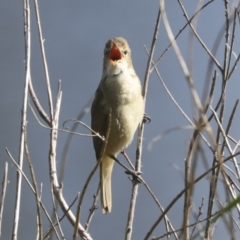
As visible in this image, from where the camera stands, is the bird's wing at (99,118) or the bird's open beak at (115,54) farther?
the bird's wing at (99,118)

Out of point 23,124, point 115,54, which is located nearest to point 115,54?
point 115,54

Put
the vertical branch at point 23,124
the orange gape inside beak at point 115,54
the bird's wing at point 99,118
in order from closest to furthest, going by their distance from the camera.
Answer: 1. the vertical branch at point 23,124
2. the orange gape inside beak at point 115,54
3. the bird's wing at point 99,118

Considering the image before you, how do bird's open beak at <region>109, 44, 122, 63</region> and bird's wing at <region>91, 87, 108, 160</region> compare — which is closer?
bird's open beak at <region>109, 44, 122, 63</region>

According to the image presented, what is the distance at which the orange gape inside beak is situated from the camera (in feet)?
9.18

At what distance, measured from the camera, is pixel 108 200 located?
9.46 ft

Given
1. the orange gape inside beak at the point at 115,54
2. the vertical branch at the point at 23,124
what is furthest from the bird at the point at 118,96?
the vertical branch at the point at 23,124

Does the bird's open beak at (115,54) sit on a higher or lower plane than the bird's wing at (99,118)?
higher

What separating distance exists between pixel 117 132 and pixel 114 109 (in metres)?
0.15

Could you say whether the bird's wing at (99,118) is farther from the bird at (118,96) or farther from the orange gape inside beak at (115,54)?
the orange gape inside beak at (115,54)

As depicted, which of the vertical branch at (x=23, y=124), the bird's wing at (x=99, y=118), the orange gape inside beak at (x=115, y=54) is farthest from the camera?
the bird's wing at (x=99, y=118)

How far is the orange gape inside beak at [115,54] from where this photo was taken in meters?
2.80

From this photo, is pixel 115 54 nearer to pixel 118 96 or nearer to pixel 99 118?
pixel 118 96

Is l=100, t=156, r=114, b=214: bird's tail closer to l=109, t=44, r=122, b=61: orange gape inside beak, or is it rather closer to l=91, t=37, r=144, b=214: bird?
→ l=91, t=37, r=144, b=214: bird

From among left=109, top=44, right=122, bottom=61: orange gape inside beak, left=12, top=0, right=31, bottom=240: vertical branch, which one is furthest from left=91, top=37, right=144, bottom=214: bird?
left=12, top=0, right=31, bottom=240: vertical branch
